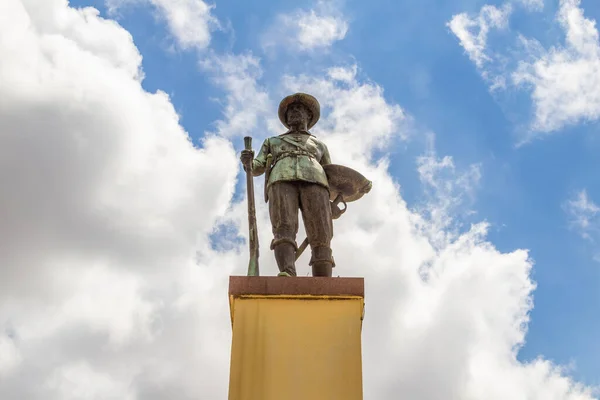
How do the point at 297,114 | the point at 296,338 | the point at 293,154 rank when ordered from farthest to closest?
1. the point at 297,114
2. the point at 293,154
3. the point at 296,338

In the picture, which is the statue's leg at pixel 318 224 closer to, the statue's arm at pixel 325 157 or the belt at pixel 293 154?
the belt at pixel 293 154

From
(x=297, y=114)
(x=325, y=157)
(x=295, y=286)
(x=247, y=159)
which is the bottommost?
(x=295, y=286)

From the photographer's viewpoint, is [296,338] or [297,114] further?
[297,114]

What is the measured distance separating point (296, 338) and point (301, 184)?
182 centimetres

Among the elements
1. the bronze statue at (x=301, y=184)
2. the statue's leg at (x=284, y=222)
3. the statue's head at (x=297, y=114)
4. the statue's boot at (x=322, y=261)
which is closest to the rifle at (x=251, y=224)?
the bronze statue at (x=301, y=184)

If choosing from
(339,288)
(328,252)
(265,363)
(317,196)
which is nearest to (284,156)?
(317,196)

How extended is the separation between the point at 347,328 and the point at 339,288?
37 centimetres

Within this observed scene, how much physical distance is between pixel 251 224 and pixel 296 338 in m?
1.39

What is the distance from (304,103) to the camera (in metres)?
8.98

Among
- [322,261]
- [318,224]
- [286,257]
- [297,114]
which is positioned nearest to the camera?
[286,257]

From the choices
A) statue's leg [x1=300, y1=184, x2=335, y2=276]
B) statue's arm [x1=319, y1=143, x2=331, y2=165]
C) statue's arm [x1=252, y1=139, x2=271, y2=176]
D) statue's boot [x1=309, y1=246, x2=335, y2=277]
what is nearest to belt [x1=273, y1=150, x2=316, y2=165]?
statue's arm [x1=252, y1=139, x2=271, y2=176]

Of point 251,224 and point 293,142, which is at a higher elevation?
point 293,142

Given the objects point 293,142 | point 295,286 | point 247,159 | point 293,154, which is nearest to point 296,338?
point 295,286

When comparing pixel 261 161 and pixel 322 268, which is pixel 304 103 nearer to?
pixel 261 161
